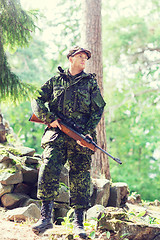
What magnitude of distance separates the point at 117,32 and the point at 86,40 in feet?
35.1

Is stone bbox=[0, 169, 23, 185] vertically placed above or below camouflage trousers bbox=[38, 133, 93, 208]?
below

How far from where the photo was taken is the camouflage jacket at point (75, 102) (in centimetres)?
412

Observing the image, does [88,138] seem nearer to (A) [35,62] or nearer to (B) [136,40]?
(B) [136,40]

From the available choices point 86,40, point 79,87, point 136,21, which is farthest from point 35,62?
point 79,87

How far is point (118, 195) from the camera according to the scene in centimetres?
646

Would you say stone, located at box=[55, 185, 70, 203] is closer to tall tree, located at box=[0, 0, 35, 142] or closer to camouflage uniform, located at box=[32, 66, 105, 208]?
camouflage uniform, located at box=[32, 66, 105, 208]

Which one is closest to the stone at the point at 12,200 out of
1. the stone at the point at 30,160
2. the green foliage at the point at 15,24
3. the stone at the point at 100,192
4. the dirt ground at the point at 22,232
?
the stone at the point at 30,160

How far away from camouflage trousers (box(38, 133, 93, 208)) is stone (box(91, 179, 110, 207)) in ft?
6.80

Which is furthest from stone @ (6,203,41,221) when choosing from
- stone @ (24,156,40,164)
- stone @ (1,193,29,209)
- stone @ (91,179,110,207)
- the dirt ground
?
stone @ (91,179,110,207)

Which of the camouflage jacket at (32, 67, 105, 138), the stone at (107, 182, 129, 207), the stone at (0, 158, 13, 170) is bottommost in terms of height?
the stone at (107, 182, 129, 207)

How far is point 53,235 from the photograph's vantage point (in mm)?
3729

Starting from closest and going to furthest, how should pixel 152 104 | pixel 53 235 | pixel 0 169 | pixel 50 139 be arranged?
1. pixel 53 235
2. pixel 50 139
3. pixel 0 169
4. pixel 152 104

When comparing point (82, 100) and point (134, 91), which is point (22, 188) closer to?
point (82, 100)

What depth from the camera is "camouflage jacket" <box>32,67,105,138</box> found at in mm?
4125
